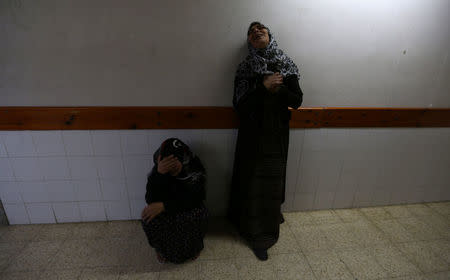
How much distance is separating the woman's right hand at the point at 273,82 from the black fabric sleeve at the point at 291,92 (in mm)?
53

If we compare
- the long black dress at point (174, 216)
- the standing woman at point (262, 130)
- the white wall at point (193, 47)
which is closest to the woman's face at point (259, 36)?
the standing woman at point (262, 130)

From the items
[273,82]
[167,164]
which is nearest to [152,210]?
[167,164]

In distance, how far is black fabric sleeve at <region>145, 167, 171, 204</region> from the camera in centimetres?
136

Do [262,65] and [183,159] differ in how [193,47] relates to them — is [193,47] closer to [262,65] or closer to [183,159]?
[262,65]

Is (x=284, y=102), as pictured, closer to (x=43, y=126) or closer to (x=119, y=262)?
(x=119, y=262)

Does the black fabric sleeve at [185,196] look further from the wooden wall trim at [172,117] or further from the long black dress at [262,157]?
the wooden wall trim at [172,117]

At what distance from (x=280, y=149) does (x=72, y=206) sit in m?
1.75

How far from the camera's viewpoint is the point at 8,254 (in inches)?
60.1

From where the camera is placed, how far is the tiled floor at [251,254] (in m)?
1.43

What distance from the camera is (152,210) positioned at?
134 cm

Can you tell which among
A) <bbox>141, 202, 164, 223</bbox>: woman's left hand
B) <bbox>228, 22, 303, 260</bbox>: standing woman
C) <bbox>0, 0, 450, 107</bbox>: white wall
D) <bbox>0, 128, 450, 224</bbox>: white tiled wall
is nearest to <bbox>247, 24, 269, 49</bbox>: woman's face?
<bbox>228, 22, 303, 260</bbox>: standing woman

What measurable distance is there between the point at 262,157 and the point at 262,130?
18cm

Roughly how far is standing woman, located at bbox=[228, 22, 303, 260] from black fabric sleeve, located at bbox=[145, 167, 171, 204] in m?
0.55

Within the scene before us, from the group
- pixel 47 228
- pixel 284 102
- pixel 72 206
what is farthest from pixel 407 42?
pixel 47 228
